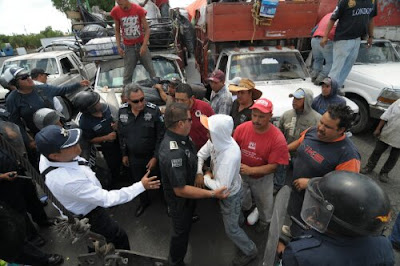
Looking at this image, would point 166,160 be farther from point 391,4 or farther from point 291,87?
point 391,4

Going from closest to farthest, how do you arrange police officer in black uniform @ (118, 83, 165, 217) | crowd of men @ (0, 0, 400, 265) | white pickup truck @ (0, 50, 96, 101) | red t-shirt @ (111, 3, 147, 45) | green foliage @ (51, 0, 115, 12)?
crowd of men @ (0, 0, 400, 265) < police officer in black uniform @ (118, 83, 165, 217) < red t-shirt @ (111, 3, 147, 45) < white pickup truck @ (0, 50, 96, 101) < green foliage @ (51, 0, 115, 12)

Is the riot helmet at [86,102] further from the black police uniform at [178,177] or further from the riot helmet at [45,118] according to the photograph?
the black police uniform at [178,177]

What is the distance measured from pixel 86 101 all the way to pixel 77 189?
1.58 m

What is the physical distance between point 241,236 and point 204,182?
30.4 inches

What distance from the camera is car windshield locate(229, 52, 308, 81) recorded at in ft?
16.9

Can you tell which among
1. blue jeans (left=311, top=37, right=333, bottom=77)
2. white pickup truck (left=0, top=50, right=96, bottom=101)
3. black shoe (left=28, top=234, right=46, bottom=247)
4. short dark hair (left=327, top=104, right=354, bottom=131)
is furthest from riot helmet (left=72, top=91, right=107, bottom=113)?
white pickup truck (left=0, top=50, right=96, bottom=101)

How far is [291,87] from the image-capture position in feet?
15.6

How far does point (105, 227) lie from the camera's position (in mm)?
2289

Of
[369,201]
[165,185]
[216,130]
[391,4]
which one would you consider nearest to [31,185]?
[165,185]

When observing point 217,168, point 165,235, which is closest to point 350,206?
point 217,168

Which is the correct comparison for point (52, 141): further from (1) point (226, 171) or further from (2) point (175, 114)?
(1) point (226, 171)

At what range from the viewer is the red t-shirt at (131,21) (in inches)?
174

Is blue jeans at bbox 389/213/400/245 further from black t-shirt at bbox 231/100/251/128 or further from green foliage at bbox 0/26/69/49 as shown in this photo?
green foliage at bbox 0/26/69/49

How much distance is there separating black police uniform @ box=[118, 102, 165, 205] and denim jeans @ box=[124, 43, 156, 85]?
204cm
